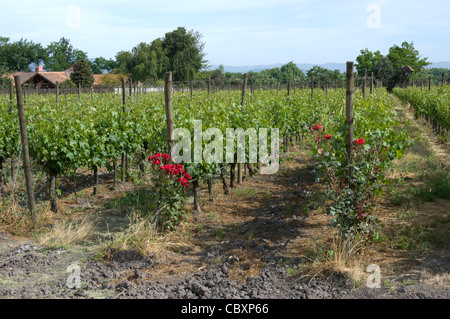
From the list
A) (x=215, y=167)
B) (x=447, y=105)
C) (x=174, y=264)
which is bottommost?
(x=174, y=264)

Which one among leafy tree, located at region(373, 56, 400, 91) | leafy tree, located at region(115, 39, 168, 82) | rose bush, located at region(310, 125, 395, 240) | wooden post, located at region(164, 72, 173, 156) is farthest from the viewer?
leafy tree, located at region(373, 56, 400, 91)

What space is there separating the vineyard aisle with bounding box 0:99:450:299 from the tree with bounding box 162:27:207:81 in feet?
155

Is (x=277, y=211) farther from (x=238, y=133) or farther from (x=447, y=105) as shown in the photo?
(x=447, y=105)

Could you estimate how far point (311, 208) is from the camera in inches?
276

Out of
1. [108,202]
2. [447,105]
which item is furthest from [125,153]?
[447,105]

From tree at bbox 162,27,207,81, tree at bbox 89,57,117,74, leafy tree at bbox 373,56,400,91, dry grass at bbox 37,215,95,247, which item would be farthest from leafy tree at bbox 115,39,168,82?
dry grass at bbox 37,215,95,247

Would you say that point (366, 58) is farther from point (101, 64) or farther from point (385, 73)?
point (101, 64)

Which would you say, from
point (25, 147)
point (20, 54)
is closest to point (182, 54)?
point (20, 54)

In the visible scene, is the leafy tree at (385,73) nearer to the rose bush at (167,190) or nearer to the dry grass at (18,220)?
the rose bush at (167,190)

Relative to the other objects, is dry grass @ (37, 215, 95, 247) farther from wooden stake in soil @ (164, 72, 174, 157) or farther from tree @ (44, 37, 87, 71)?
tree @ (44, 37, 87, 71)

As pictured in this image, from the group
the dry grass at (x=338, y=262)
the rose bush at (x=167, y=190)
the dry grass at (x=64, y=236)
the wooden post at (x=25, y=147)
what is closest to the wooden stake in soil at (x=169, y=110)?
the rose bush at (x=167, y=190)

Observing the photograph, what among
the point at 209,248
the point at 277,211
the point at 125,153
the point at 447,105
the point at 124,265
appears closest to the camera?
the point at 124,265

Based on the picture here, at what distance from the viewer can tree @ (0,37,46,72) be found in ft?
256

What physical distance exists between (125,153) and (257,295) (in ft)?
18.7
